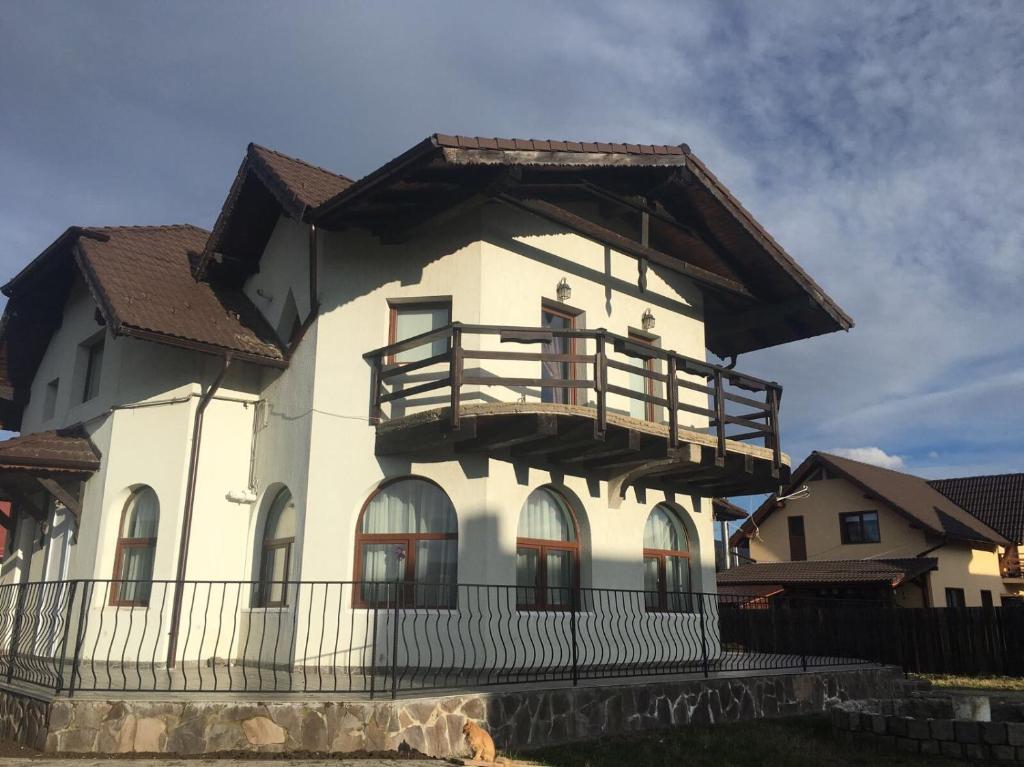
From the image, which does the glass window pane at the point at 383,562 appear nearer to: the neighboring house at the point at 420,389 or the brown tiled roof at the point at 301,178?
the neighboring house at the point at 420,389

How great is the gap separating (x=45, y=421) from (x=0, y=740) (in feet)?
28.3

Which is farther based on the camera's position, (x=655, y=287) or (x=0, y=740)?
(x=655, y=287)

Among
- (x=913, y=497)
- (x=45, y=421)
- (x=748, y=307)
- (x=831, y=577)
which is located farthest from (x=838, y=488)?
(x=45, y=421)

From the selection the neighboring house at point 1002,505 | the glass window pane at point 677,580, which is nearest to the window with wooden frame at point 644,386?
the glass window pane at point 677,580

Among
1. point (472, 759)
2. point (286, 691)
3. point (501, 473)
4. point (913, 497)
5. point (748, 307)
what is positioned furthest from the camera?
point (913, 497)

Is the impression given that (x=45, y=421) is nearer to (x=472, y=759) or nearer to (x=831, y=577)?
(x=472, y=759)

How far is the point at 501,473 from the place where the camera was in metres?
10.5

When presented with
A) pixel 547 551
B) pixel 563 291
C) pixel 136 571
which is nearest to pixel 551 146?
pixel 563 291

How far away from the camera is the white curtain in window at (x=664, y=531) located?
12.5 m

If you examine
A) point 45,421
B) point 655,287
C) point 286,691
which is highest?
point 655,287

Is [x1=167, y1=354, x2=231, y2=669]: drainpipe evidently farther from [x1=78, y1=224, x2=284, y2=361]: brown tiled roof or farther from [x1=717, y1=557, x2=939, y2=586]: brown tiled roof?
[x1=717, y1=557, x2=939, y2=586]: brown tiled roof

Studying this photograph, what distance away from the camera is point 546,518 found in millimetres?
11148

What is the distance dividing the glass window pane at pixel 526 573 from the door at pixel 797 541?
2221 centimetres

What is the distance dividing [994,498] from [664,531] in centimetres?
2558
